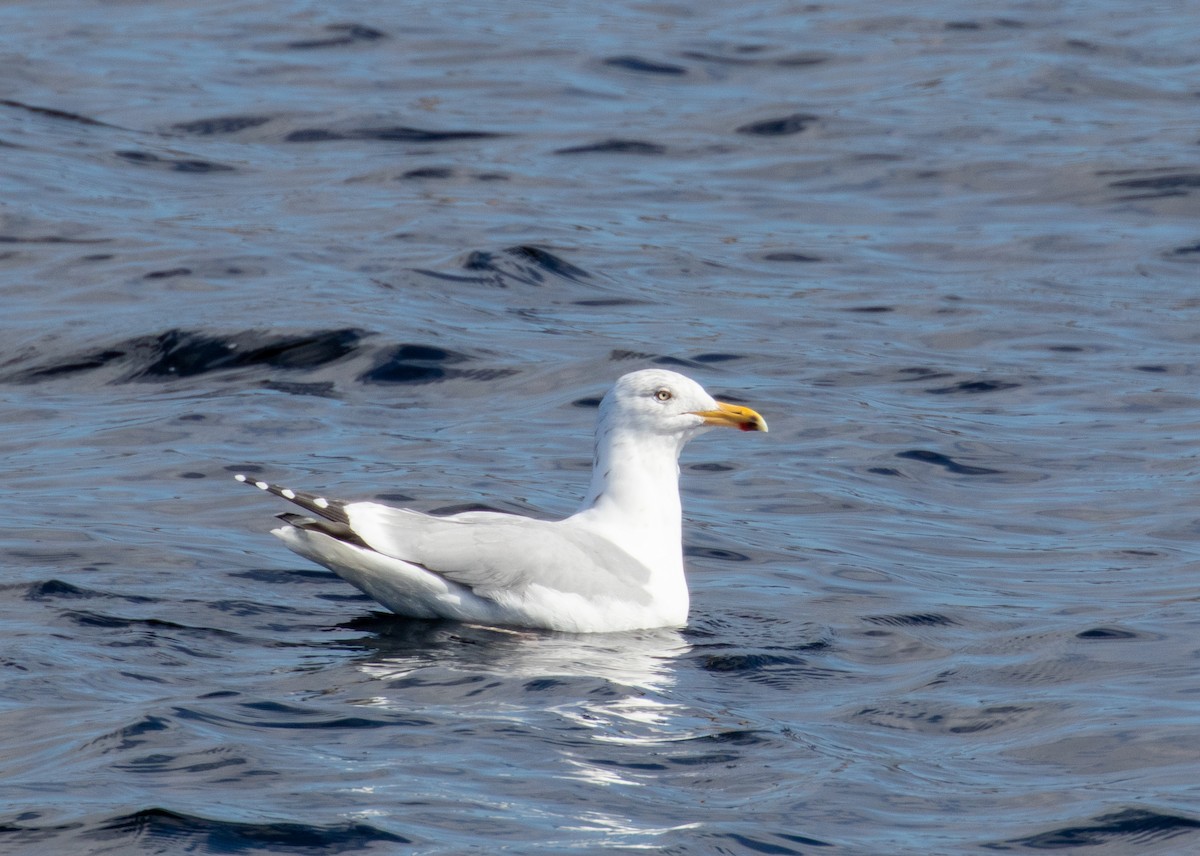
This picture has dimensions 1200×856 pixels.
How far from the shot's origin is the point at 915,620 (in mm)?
9648

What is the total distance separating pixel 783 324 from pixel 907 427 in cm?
272

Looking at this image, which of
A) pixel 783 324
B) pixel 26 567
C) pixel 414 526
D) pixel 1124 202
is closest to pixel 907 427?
pixel 783 324

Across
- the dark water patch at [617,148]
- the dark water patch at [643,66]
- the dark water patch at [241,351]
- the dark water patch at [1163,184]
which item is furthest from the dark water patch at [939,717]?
the dark water patch at [643,66]

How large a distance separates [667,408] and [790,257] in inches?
322

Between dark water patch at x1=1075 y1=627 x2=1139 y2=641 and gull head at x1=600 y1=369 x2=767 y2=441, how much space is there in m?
1.82

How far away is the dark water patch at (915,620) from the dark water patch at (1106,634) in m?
0.62

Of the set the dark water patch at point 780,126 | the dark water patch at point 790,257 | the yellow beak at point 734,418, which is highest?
the dark water patch at point 780,126

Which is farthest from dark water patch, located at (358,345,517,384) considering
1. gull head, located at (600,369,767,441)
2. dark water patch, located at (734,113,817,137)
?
dark water patch, located at (734,113,817,137)

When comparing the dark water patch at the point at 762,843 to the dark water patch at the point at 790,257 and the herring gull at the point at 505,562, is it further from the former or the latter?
the dark water patch at the point at 790,257

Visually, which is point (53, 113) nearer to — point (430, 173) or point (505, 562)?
point (430, 173)

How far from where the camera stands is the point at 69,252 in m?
16.9

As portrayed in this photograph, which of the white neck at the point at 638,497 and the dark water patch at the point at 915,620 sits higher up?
the white neck at the point at 638,497

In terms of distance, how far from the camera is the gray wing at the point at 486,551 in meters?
8.98

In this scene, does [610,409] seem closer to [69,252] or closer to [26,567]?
[26,567]
